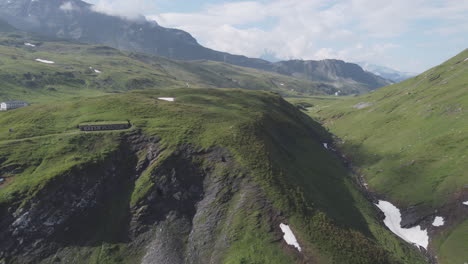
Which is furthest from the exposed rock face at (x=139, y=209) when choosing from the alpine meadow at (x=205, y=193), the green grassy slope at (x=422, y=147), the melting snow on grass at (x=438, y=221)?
the green grassy slope at (x=422, y=147)

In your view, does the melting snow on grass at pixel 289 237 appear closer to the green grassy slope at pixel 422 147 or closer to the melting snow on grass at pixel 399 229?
the green grassy slope at pixel 422 147

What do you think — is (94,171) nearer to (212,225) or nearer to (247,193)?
(212,225)

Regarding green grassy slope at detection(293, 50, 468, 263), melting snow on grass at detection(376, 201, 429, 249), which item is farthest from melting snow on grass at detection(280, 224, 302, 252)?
melting snow on grass at detection(376, 201, 429, 249)

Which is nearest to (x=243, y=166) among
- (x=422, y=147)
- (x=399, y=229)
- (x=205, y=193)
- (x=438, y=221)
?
(x=205, y=193)

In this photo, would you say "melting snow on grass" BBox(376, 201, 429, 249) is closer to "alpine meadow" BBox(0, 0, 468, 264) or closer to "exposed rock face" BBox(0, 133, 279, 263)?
"alpine meadow" BBox(0, 0, 468, 264)

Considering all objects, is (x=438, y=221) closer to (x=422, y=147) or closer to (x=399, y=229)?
(x=399, y=229)

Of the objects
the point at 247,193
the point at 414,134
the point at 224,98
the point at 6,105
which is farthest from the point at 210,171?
the point at 6,105

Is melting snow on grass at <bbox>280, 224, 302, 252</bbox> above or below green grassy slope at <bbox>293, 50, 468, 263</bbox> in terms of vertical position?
below
